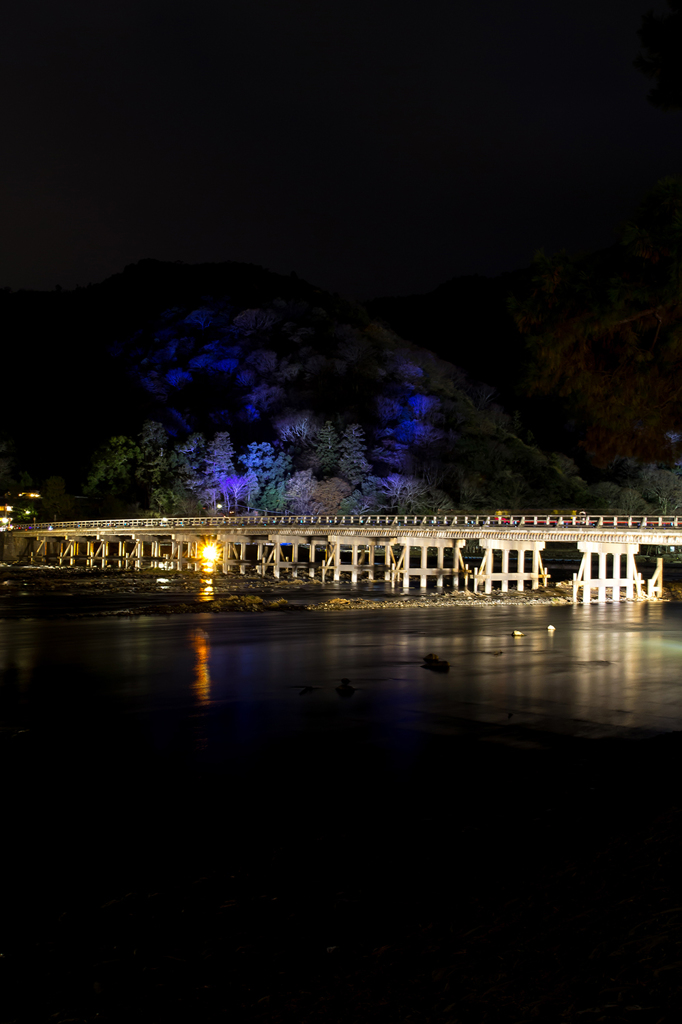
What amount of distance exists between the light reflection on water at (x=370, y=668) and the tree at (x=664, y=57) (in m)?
7.29

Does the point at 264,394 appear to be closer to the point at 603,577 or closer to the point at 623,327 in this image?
the point at 603,577

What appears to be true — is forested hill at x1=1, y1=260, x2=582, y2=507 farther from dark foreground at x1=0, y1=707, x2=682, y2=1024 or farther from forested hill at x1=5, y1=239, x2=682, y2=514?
dark foreground at x1=0, y1=707, x2=682, y2=1024

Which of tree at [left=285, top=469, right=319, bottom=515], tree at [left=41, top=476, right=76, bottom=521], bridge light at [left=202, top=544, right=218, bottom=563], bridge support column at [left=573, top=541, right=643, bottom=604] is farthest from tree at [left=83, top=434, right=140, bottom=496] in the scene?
bridge support column at [left=573, top=541, right=643, bottom=604]

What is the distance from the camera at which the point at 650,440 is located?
8555 mm

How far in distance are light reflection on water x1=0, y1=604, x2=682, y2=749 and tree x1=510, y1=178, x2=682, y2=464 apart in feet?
14.1

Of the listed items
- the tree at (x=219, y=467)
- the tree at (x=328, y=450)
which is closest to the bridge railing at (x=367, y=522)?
the tree at (x=328, y=450)

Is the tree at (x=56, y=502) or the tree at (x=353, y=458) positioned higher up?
the tree at (x=353, y=458)

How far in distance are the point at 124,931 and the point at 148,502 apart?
72.2 meters

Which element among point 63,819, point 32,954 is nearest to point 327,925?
point 32,954

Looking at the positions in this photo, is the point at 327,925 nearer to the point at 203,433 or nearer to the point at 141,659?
the point at 141,659

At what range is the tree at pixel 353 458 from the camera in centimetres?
6419

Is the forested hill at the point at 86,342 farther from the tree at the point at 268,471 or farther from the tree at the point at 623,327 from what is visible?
the tree at the point at 623,327

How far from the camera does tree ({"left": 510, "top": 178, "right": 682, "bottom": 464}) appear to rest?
698cm


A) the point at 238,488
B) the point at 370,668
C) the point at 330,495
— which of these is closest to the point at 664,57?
Result: the point at 370,668
